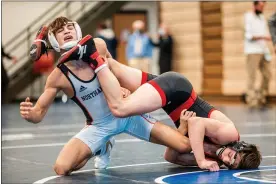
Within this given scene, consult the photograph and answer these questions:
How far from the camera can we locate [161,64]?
19719 mm

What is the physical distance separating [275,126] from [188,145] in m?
4.23

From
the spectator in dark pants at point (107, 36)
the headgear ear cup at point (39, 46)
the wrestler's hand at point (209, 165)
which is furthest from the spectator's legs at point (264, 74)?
the headgear ear cup at point (39, 46)

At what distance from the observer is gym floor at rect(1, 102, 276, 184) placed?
538 centimetres

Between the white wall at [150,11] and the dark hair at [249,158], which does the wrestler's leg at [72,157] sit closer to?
the dark hair at [249,158]

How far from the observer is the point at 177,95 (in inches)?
232

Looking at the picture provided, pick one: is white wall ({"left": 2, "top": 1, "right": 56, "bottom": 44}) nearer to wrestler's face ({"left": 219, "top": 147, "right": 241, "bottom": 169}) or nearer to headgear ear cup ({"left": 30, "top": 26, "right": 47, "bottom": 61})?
headgear ear cup ({"left": 30, "top": 26, "right": 47, "bottom": 61})

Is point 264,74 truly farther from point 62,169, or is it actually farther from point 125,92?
point 62,169

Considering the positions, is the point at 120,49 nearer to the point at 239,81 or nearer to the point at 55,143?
the point at 239,81

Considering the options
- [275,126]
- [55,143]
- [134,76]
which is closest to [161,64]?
[275,126]

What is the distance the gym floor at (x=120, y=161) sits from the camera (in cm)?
538

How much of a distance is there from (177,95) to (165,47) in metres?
13.5

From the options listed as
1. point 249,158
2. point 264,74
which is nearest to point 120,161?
point 249,158

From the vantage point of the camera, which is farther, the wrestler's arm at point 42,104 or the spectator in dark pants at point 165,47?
the spectator in dark pants at point 165,47

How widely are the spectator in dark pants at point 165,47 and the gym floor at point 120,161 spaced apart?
28.0ft
